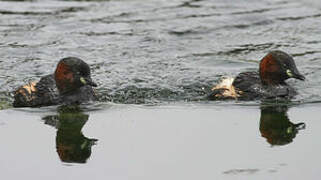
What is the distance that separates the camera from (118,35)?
16281 mm

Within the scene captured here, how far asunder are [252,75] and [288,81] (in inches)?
52.8

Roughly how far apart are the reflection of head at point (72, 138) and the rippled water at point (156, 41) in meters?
1.25

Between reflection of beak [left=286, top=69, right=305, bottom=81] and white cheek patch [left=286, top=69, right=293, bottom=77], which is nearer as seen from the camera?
reflection of beak [left=286, top=69, right=305, bottom=81]

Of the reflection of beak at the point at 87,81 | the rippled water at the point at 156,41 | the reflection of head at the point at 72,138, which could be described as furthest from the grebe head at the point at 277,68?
the reflection of head at the point at 72,138

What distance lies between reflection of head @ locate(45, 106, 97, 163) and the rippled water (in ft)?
4.10

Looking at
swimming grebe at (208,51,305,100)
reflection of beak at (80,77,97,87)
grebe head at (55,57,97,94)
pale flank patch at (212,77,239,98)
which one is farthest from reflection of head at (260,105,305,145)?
grebe head at (55,57,97,94)

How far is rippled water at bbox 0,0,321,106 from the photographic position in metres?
13.6

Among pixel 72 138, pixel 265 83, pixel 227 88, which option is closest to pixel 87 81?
pixel 72 138

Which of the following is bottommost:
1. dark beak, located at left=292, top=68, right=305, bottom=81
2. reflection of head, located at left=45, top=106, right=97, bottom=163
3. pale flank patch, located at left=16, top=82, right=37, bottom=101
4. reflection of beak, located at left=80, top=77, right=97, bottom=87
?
reflection of head, located at left=45, top=106, right=97, bottom=163

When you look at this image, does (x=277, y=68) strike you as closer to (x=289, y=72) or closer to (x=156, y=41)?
(x=289, y=72)

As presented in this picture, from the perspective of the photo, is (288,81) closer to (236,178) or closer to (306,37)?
(306,37)

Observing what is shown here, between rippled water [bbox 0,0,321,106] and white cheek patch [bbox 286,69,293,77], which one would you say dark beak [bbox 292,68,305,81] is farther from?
rippled water [bbox 0,0,321,106]

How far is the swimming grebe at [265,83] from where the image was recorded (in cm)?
1254

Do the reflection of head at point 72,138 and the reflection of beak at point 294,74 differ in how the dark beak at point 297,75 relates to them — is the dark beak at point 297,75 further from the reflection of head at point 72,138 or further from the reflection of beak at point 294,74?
the reflection of head at point 72,138
